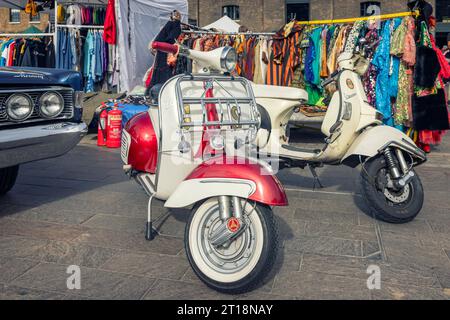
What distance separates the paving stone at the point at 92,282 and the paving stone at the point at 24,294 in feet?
0.15

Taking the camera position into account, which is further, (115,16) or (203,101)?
(115,16)

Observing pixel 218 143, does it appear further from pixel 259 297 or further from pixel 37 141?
pixel 37 141

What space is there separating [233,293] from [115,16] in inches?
329

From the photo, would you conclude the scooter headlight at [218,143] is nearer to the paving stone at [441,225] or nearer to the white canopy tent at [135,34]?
the paving stone at [441,225]

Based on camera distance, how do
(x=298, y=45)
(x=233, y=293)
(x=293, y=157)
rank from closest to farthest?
1. (x=233, y=293)
2. (x=293, y=157)
3. (x=298, y=45)

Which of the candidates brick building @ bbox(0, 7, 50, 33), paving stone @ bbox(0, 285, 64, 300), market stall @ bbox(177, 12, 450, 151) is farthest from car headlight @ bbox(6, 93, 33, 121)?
brick building @ bbox(0, 7, 50, 33)

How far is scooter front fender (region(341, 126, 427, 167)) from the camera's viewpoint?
13.4 feet

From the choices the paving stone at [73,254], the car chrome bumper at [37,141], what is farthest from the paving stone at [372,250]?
the car chrome bumper at [37,141]

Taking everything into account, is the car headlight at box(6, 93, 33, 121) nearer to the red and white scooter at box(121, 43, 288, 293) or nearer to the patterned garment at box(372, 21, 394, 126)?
the red and white scooter at box(121, 43, 288, 293)

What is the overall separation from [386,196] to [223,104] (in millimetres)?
1703

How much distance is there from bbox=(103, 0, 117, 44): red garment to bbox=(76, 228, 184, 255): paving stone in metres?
6.87
